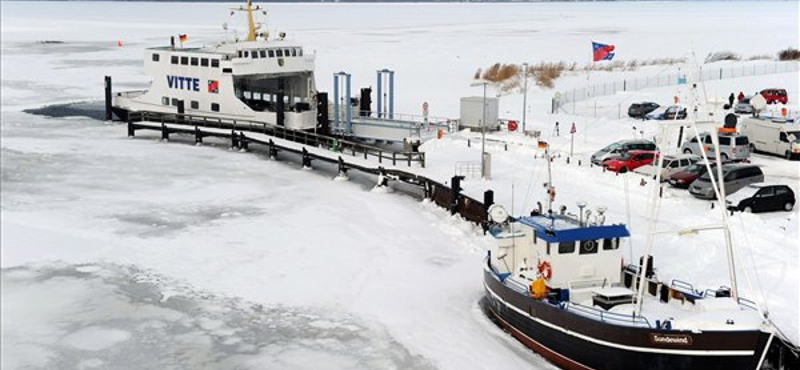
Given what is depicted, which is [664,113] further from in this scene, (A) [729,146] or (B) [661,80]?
(B) [661,80]

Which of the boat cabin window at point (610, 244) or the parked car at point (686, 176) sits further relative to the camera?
the parked car at point (686, 176)

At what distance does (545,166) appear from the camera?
122 ft

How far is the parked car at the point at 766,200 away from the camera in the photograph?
94.5 ft

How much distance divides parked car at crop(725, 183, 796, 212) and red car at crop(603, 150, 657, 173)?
663 centimetres

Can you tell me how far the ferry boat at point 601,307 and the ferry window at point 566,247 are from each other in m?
0.02

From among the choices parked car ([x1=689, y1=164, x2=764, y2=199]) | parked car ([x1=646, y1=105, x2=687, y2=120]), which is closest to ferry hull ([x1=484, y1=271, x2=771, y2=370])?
Answer: parked car ([x1=689, y1=164, x2=764, y2=199])

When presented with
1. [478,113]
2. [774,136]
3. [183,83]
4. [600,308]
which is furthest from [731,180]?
[183,83]

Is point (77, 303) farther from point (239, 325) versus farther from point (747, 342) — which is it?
point (747, 342)

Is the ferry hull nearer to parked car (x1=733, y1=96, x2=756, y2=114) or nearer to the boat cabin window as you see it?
the boat cabin window

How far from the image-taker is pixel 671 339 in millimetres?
17891

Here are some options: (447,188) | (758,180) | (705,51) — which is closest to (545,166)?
(447,188)

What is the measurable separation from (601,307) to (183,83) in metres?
38.0

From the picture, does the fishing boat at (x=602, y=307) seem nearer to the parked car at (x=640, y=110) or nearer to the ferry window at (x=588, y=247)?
the ferry window at (x=588, y=247)

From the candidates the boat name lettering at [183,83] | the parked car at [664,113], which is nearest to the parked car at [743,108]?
the parked car at [664,113]
